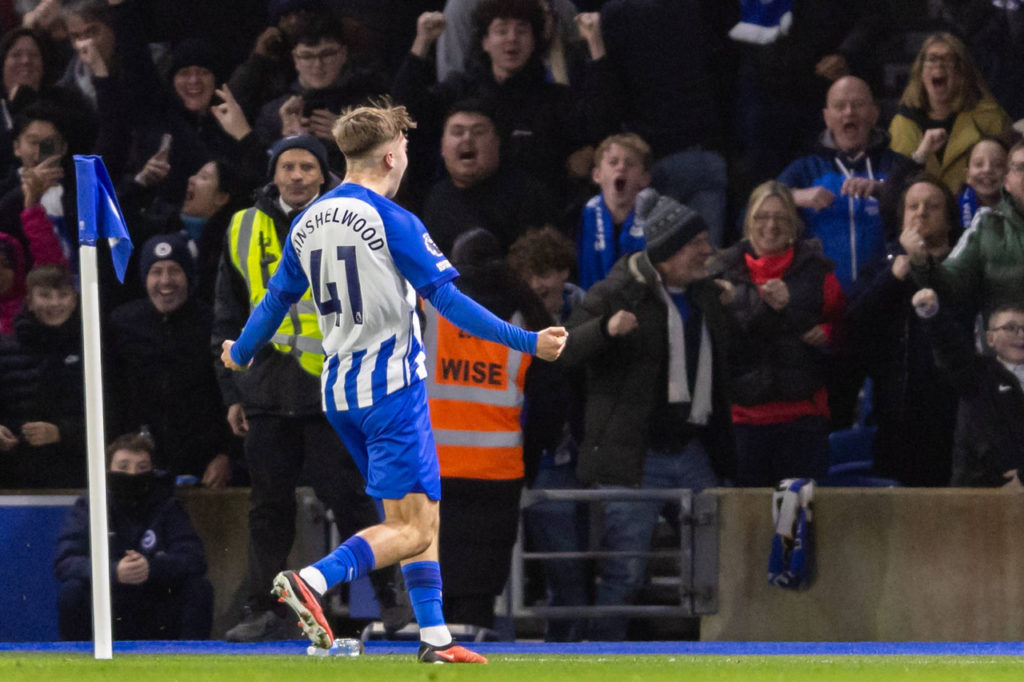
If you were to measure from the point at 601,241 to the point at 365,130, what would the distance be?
132 inches

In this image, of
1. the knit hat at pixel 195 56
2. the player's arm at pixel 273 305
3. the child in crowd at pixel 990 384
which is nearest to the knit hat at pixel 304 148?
the player's arm at pixel 273 305

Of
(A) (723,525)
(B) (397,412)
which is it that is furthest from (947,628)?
(B) (397,412)

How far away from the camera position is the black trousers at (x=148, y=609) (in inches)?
310

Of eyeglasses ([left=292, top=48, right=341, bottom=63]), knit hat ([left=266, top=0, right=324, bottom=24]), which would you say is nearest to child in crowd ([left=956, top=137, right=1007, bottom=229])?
eyeglasses ([left=292, top=48, right=341, bottom=63])

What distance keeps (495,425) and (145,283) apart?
2289mm

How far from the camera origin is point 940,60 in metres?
8.62

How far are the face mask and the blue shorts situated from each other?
2.68 metres

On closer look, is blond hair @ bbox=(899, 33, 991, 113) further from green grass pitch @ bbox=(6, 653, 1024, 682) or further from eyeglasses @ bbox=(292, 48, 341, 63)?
green grass pitch @ bbox=(6, 653, 1024, 682)

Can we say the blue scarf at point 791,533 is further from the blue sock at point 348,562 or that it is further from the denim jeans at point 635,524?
the blue sock at point 348,562

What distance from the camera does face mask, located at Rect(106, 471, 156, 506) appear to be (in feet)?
25.9

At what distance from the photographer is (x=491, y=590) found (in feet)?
25.2

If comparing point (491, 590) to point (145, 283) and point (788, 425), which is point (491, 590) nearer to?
point (788, 425)

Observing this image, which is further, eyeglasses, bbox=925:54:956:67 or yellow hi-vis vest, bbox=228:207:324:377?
eyeglasses, bbox=925:54:956:67

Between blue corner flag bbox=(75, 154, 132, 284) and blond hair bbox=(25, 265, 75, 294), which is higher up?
blue corner flag bbox=(75, 154, 132, 284)
